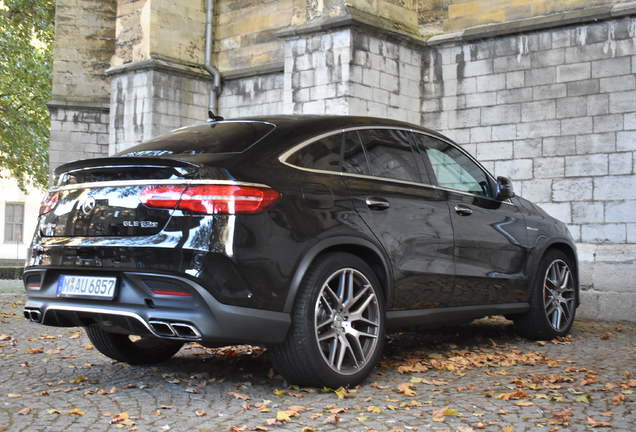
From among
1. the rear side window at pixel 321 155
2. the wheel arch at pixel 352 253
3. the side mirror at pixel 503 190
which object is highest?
the rear side window at pixel 321 155

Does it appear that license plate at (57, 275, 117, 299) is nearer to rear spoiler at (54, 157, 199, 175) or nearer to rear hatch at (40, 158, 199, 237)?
rear hatch at (40, 158, 199, 237)

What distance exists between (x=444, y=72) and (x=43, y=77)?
1833 cm

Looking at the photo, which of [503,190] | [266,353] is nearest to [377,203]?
[503,190]

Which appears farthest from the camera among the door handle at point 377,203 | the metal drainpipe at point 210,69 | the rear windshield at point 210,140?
the metal drainpipe at point 210,69

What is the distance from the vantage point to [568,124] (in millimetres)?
11266

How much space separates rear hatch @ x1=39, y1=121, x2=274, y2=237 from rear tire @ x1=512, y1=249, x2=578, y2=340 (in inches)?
121

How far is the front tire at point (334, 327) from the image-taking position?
475 cm

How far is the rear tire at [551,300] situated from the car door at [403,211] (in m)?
1.41

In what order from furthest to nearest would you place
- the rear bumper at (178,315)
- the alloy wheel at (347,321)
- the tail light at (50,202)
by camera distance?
the tail light at (50,202)
the alloy wheel at (347,321)
the rear bumper at (178,315)

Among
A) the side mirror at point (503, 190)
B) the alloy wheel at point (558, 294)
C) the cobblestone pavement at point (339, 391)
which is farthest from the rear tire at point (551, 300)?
the side mirror at point (503, 190)

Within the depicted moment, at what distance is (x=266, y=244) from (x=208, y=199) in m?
0.41

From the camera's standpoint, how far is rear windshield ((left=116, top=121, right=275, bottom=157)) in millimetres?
5020

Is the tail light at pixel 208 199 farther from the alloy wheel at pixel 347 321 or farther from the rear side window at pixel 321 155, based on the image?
the alloy wheel at pixel 347 321

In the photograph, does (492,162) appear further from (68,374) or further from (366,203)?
(68,374)
